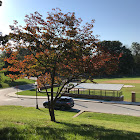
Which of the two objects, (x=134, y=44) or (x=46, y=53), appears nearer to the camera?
(x=46, y=53)

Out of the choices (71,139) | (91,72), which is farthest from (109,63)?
(71,139)

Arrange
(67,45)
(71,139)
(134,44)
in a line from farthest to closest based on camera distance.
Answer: (134,44) → (67,45) → (71,139)

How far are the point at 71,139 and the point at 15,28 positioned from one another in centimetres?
737

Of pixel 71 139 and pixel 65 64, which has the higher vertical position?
pixel 65 64

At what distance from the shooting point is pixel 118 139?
6188mm

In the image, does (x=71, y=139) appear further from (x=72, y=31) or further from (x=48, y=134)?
(x=72, y=31)

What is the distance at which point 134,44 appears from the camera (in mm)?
112688

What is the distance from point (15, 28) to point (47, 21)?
6.82ft

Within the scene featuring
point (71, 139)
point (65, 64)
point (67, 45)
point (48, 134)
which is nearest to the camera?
point (71, 139)

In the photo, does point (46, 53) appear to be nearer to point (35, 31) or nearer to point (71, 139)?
point (35, 31)

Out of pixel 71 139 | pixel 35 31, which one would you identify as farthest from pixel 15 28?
pixel 71 139


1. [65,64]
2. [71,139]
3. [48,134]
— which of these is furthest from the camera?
[65,64]

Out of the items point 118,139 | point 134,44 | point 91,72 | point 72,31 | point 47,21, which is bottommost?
point 118,139

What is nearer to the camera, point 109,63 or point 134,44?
point 109,63
